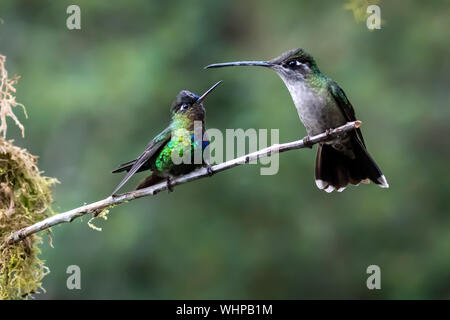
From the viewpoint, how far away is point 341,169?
17.6 feet

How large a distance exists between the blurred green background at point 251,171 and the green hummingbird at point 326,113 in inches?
206

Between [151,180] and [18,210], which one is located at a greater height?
[151,180]

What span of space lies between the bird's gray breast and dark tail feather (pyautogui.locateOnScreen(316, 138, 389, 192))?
1.07 feet

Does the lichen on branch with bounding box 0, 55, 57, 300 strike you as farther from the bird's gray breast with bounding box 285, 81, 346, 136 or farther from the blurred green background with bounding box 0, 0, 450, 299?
the blurred green background with bounding box 0, 0, 450, 299

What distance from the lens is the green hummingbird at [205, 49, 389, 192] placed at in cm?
499

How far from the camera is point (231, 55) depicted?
42.3ft

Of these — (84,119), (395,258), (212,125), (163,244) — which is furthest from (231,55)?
(395,258)

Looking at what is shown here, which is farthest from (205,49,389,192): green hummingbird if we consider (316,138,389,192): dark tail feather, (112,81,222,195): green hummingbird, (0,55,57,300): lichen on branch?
(0,55,57,300): lichen on branch

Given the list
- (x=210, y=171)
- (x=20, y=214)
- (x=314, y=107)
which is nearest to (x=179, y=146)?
(x=210, y=171)

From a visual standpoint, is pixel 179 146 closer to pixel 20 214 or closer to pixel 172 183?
pixel 172 183

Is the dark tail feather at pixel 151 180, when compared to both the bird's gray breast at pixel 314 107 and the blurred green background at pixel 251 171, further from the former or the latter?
the blurred green background at pixel 251 171

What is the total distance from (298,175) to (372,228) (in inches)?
71.7

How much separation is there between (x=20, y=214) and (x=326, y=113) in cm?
244

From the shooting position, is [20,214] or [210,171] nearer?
[210,171]
